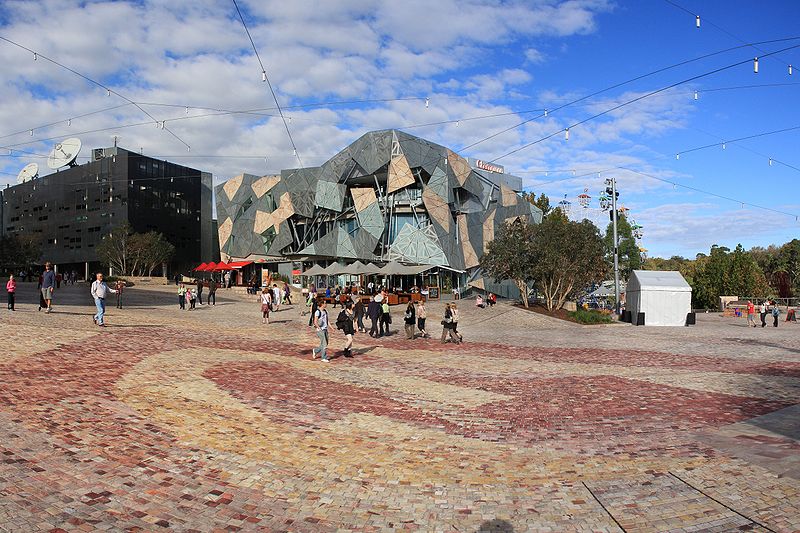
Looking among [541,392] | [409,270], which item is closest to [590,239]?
[409,270]

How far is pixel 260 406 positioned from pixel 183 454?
251 centimetres

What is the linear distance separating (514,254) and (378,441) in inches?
1167

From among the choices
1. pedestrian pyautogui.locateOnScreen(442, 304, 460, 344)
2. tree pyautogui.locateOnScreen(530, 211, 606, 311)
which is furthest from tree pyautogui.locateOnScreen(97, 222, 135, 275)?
pedestrian pyautogui.locateOnScreen(442, 304, 460, 344)

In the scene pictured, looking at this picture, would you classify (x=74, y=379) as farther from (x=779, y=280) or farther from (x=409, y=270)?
(x=779, y=280)

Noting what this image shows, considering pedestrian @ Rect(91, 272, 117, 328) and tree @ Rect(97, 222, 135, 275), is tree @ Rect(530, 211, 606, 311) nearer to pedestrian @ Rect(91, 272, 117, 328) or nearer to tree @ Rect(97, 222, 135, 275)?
pedestrian @ Rect(91, 272, 117, 328)

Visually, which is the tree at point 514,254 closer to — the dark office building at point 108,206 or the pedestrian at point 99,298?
the pedestrian at point 99,298

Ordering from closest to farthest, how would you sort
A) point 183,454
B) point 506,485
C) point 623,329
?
point 506,485 → point 183,454 → point 623,329

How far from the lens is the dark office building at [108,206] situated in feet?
238

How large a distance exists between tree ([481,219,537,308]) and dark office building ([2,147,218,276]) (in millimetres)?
54592

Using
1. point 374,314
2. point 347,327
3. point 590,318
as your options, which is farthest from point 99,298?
point 590,318

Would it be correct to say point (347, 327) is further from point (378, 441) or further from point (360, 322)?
point (378, 441)

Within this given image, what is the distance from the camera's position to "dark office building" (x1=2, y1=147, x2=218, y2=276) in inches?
2859

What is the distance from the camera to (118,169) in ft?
237

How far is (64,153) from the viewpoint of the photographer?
2699 inches
